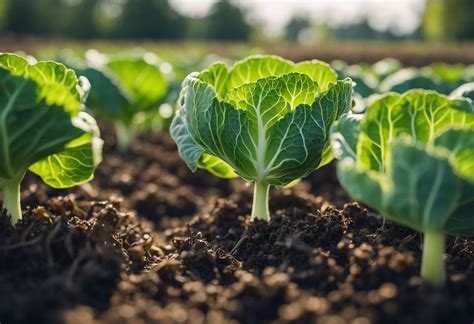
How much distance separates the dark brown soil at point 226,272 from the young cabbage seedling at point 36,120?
14.6 inches

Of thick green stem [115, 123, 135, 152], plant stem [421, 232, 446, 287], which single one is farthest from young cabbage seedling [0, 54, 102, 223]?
thick green stem [115, 123, 135, 152]

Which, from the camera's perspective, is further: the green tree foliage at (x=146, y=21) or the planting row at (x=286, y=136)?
the green tree foliage at (x=146, y=21)

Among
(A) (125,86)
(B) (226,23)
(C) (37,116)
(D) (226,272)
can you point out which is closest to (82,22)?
(B) (226,23)

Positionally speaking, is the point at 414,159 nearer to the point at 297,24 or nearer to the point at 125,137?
the point at 125,137

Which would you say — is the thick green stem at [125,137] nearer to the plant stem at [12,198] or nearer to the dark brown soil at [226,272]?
the dark brown soil at [226,272]

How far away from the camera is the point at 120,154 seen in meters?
7.71

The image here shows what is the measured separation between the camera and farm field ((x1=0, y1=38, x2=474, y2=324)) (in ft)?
7.72

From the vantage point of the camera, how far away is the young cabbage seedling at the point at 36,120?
2850mm

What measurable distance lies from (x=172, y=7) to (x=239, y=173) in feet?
239

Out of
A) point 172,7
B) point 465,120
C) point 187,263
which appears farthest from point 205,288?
point 172,7

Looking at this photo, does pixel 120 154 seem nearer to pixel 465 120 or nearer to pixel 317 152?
pixel 317 152

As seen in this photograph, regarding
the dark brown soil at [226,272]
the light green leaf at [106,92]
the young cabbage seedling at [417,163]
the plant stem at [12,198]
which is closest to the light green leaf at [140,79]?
the light green leaf at [106,92]

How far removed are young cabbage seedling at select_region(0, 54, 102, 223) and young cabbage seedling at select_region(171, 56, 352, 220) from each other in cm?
64

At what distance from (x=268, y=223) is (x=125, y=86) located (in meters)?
4.45
